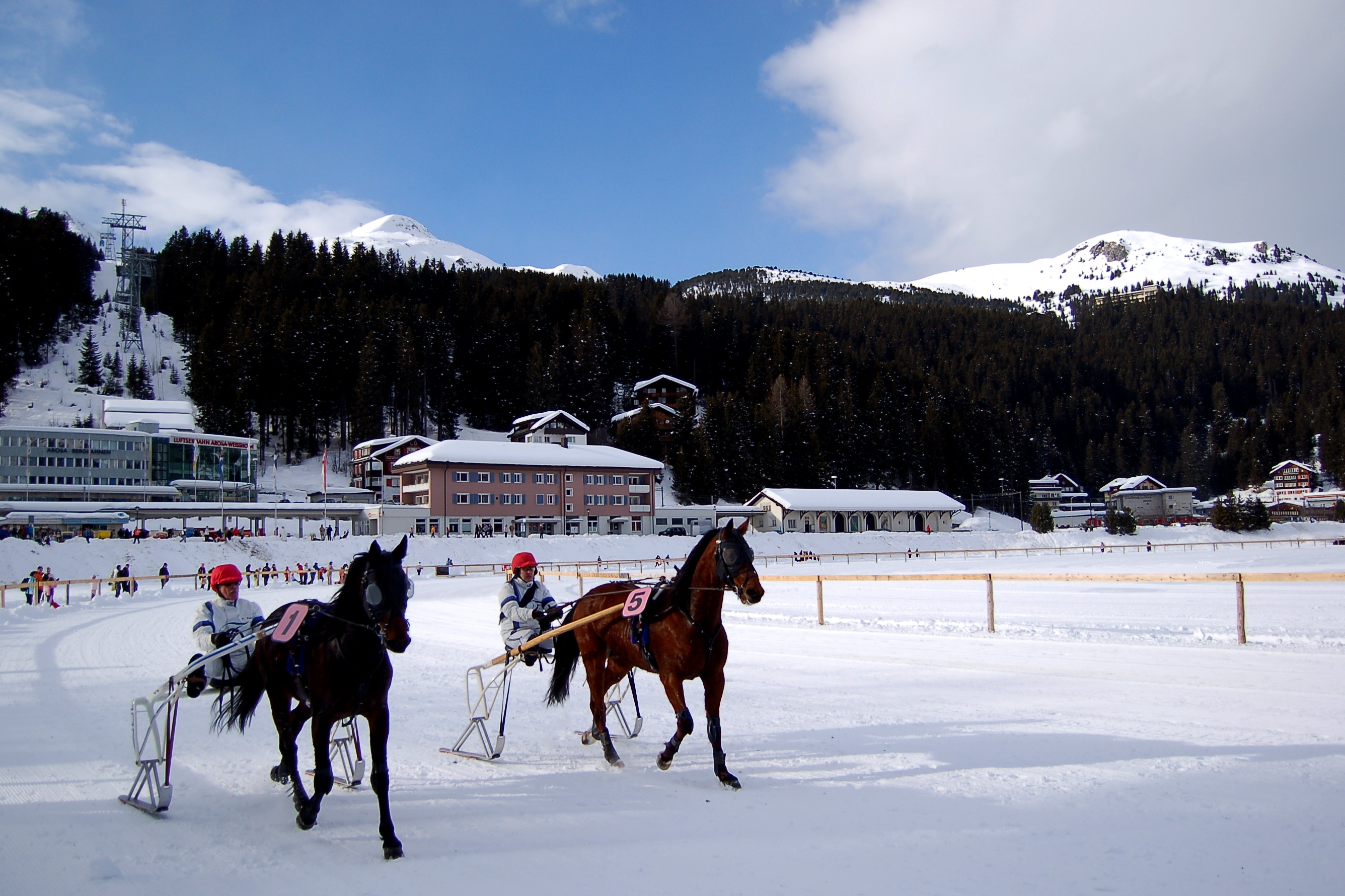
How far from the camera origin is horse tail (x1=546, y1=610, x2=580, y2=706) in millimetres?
7887

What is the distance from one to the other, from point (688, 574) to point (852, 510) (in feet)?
220

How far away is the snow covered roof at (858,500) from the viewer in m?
69.7

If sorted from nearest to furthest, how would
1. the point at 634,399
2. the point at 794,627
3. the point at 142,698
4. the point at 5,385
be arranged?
the point at 142,698, the point at 794,627, the point at 5,385, the point at 634,399

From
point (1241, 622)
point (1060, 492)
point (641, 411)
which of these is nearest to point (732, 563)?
point (1241, 622)

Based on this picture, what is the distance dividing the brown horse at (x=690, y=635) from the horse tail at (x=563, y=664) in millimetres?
707

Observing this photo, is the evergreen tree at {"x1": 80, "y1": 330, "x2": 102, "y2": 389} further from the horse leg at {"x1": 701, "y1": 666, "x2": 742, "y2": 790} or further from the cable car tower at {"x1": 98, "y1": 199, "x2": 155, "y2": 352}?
the horse leg at {"x1": 701, "y1": 666, "x2": 742, "y2": 790}

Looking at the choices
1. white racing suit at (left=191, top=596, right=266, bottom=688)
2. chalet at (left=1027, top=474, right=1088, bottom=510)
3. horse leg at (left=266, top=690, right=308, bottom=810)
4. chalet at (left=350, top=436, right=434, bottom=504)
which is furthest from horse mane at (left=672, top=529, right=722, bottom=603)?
chalet at (left=1027, top=474, right=1088, bottom=510)

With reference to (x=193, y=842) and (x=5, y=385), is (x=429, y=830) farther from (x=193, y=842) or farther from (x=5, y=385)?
(x=5, y=385)

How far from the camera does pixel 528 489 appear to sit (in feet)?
210

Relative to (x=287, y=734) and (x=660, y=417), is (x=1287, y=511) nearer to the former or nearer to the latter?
(x=660, y=417)

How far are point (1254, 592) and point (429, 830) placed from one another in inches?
1066

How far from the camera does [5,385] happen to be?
84.2 m

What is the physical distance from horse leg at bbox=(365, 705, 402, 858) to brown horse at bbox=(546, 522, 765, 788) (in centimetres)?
215

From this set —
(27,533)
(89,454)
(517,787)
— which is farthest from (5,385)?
(517,787)
